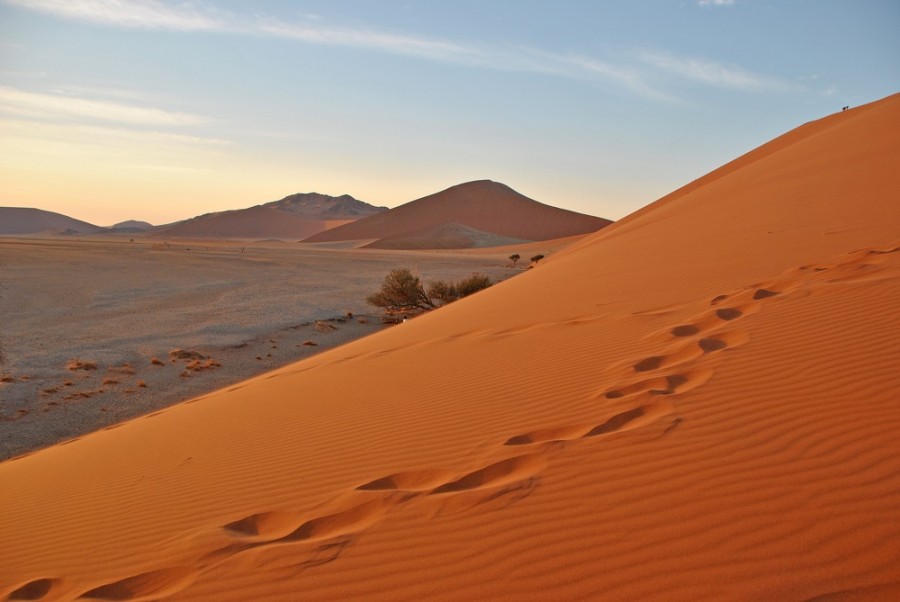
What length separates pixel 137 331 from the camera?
58.0ft

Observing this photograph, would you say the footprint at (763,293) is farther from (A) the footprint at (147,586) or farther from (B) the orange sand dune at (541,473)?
(A) the footprint at (147,586)

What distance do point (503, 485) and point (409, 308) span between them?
1843 centimetres

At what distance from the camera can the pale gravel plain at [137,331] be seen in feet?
36.2

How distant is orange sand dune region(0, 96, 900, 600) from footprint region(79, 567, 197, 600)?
1cm

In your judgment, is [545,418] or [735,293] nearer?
[545,418]

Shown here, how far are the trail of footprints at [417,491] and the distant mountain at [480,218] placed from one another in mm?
107373

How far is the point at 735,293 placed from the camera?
24.6 ft

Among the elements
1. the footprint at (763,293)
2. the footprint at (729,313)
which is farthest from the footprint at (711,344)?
the footprint at (763,293)

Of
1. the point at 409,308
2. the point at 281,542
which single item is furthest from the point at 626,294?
the point at 409,308

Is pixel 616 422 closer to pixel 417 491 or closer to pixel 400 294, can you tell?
pixel 417 491

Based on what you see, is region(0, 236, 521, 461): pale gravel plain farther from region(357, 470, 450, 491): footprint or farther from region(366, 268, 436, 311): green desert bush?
region(357, 470, 450, 491): footprint

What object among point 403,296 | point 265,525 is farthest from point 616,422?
point 403,296

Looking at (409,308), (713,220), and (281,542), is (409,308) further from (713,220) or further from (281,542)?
(281,542)

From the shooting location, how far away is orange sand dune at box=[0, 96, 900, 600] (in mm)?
2887
